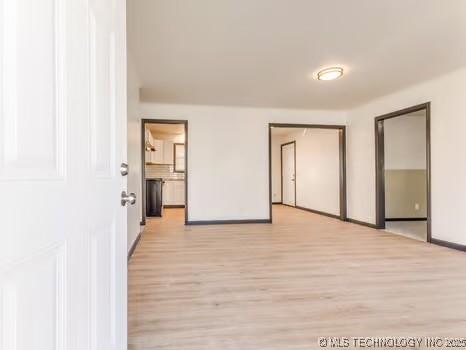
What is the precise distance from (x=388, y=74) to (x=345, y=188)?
280 cm

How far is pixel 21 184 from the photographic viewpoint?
0.62 metres

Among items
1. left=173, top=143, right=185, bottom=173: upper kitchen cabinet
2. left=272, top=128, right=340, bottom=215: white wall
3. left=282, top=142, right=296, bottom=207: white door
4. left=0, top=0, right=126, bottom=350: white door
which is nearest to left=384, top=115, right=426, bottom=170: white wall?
left=272, top=128, right=340, bottom=215: white wall

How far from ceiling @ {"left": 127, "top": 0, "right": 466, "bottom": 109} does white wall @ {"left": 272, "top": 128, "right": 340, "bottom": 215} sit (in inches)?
91.8

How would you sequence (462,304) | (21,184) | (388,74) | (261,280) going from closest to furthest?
(21,184) → (462,304) → (261,280) → (388,74)

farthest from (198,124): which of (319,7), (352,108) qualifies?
(319,7)

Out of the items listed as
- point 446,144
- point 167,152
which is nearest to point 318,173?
point 446,144

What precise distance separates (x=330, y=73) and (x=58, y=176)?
3.78 meters

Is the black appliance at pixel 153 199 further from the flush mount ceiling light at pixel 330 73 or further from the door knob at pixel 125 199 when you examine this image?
the door knob at pixel 125 199

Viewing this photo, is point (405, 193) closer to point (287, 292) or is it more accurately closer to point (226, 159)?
point (226, 159)

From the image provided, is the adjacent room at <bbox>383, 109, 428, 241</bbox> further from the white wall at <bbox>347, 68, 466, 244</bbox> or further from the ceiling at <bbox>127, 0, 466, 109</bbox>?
the ceiling at <bbox>127, 0, 466, 109</bbox>

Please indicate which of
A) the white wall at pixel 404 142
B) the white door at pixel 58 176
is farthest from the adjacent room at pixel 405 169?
the white door at pixel 58 176

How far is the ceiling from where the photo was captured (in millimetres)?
2488

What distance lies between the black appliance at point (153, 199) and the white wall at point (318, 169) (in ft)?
12.8

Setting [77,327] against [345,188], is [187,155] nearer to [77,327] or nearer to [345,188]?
[345,188]
